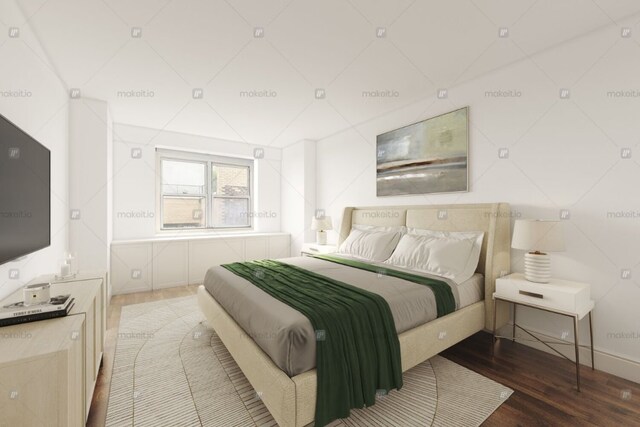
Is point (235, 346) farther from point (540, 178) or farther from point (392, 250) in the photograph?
point (540, 178)

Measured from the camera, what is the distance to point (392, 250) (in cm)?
341

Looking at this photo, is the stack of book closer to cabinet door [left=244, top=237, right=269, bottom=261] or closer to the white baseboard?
the white baseboard

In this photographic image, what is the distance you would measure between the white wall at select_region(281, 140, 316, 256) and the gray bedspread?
8.22 ft

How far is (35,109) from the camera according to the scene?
7.35ft

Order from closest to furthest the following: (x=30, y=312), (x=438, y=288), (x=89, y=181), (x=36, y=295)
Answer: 1. (x=30, y=312)
2. (x=36, y=295)
3. (x=438, y=288)
4. (x=89, y=181)

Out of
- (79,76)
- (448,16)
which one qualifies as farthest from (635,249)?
(79,76)

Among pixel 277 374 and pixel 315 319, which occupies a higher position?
pixel 315 319

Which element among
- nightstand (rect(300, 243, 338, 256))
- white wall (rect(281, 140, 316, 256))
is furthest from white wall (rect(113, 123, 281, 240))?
nightstand (rect(300, 243, 338, 256))

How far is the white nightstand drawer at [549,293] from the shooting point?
82.1 inches

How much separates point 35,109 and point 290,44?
2.12 metres

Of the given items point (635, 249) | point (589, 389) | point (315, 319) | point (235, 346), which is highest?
point (635, 249)

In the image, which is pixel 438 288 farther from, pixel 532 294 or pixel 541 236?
pixel 541 236

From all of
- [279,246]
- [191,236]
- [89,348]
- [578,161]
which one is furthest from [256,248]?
[578,161]

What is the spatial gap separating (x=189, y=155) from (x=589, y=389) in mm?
5972
